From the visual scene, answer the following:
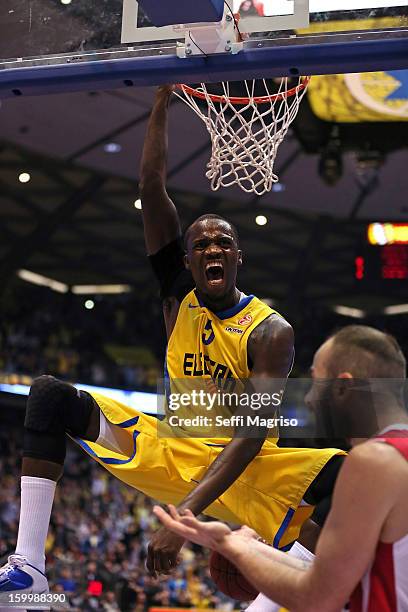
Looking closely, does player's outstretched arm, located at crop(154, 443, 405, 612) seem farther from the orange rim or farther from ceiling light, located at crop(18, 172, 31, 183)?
ceiling light, located at crop(18, 172, 31, 183)

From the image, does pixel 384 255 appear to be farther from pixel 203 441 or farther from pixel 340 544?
pixel 340 544

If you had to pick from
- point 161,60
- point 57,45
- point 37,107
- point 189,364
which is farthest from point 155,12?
point 37,107

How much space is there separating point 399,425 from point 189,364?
75.6 inches

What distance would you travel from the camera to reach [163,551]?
3.36m

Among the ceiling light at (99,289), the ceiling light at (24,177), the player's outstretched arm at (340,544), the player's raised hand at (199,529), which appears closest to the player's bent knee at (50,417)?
the player's raised hand at (199,529)

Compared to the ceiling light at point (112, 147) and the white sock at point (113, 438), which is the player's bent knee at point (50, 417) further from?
the ceiling light at point (112, 147)

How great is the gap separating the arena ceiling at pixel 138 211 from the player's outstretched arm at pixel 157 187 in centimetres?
810

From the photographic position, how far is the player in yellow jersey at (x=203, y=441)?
3746 mm

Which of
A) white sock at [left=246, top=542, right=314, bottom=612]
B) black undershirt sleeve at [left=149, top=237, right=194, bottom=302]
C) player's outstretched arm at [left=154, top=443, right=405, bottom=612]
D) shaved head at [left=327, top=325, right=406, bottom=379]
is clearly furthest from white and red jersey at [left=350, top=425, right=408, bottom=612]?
black undershirt sleeve at [left=149, top=237, right=194, bottom=302]

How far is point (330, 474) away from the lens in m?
3.99

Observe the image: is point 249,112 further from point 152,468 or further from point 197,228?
point 152,468

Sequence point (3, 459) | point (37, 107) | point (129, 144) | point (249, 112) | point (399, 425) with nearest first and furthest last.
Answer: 1. point (399, 425)
2. point (249, 112)
3. point (37, 107)
4. point (129, 144)
5. point (3, 459)

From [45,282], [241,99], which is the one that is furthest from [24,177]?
[241,99]

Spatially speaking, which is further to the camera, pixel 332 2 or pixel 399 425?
pixel 332 2
